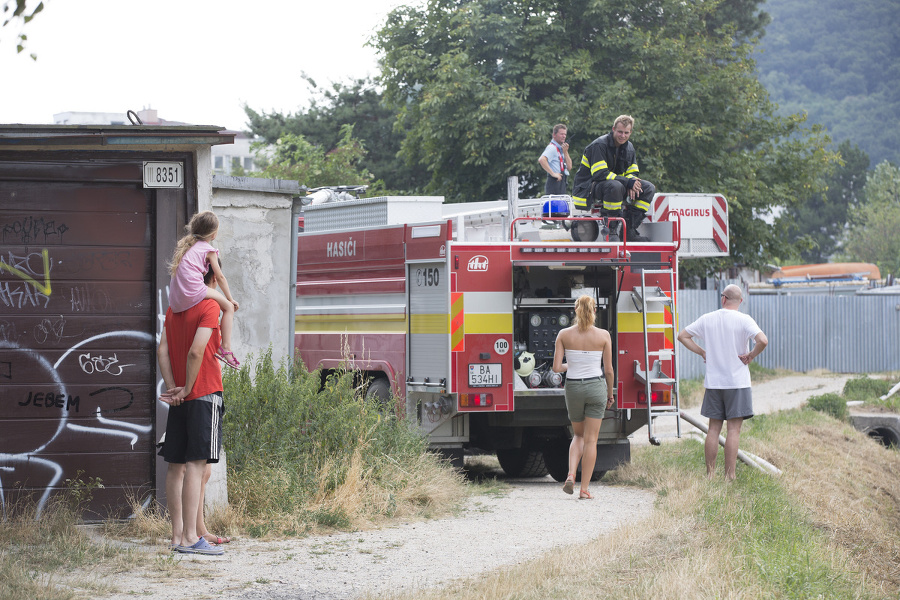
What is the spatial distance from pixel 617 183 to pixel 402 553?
16.7ft

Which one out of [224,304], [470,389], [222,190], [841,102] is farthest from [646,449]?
[841,102]

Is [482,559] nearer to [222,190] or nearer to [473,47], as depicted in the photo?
[222,190]

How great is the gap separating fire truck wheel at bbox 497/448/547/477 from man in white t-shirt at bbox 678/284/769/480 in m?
2.39

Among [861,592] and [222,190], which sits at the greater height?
[222,190]

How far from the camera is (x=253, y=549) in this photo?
7.19 meters

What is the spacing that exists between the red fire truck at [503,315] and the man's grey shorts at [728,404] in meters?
0.40

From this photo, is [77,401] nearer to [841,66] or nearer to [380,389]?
[380,389]

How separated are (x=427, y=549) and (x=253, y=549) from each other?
1.16 meters

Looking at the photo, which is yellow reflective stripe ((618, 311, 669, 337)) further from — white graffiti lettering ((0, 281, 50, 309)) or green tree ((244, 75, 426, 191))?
green tree ((244, 75, 426, 191))

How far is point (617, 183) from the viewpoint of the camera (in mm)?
10938

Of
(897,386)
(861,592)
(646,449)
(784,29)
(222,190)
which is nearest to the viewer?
(861,592)

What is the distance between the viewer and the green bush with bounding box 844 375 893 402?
1977 centimetres

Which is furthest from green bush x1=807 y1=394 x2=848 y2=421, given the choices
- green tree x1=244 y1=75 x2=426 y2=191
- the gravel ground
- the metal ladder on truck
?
green tree x1=244 y1=75 x2=426 y2=191

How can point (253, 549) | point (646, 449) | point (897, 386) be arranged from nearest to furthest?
point (253, 549) → point (646, 449) → point (897, 386)
